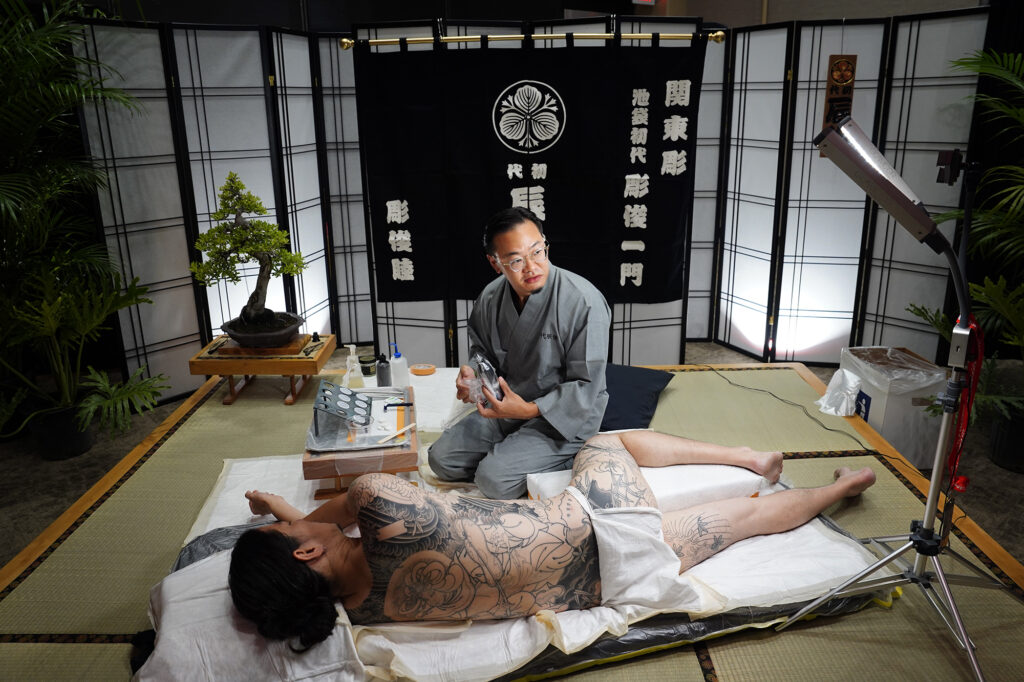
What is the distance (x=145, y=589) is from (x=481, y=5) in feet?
16.1

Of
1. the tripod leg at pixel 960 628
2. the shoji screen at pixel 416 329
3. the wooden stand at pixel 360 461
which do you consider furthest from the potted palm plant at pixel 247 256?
the tripod leg at pixel 960 628

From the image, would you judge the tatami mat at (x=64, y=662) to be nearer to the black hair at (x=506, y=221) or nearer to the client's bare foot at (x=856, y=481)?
the black hair at (x=506, y=221)

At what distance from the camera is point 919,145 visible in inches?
175

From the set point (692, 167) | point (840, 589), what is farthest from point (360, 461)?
point (692, 167)

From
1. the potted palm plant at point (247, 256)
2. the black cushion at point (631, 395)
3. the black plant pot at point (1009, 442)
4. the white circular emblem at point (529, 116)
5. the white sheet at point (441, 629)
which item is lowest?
the black plant pot at point (1009, 442)

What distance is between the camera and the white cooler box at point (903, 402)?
3516 mm

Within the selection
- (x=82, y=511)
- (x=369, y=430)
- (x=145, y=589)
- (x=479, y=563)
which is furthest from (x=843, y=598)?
(x=82, y=511)

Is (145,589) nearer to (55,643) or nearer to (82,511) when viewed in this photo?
(55,643)

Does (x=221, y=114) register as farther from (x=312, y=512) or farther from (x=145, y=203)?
(x=312, y=512)

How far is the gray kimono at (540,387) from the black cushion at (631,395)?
0.42 meters

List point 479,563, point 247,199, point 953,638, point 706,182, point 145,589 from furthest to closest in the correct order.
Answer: point 706,182 < point 247,199 < point 145,589 < point 953,638 < point 479,563

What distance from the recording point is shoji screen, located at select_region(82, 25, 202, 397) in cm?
410

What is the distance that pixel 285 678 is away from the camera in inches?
75.4

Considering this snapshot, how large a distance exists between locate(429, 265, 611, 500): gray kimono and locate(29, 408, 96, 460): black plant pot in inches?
85.5
